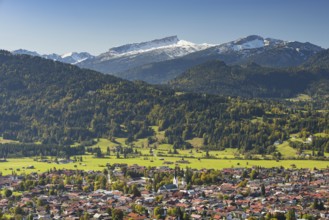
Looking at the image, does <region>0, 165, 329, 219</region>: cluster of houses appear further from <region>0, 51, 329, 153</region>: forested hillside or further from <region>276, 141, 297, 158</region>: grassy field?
<region>0, 51, 329, 153</region>: forested hillside

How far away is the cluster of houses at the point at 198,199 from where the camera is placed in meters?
73.8

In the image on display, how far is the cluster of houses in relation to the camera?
73.8m

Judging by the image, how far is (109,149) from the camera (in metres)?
152

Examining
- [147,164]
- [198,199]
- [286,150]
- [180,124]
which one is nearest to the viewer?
[198,199]

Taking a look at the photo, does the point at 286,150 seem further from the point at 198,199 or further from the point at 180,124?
the point at 198,199

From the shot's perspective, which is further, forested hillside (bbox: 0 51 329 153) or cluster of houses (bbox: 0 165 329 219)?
forested hillside (bbox: 0 51 329 153)

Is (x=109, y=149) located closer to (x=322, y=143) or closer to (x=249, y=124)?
(x=249, y=124)

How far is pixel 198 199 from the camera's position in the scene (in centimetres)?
8281

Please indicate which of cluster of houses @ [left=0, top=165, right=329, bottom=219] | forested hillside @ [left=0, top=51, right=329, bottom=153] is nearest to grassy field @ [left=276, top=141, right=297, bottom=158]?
forested hillside @ [left=0, top=51, right=329, bottom=153]

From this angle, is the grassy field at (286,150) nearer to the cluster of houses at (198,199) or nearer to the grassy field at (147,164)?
the grassy field at (147,164)

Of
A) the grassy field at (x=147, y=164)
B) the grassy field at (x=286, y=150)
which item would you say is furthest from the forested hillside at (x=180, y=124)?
the grassy field at (x=147, y=164)

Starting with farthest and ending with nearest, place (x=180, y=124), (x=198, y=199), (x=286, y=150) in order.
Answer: (x=180, y=124) → (x=286, y=150) → (x=198, y=199)

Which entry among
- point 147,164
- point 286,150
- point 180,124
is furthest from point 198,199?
point 180,124

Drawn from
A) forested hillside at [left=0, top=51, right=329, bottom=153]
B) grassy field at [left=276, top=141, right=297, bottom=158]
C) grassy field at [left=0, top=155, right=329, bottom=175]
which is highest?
forested hillside at [left=0, top=51, right=329, bottom=153]
